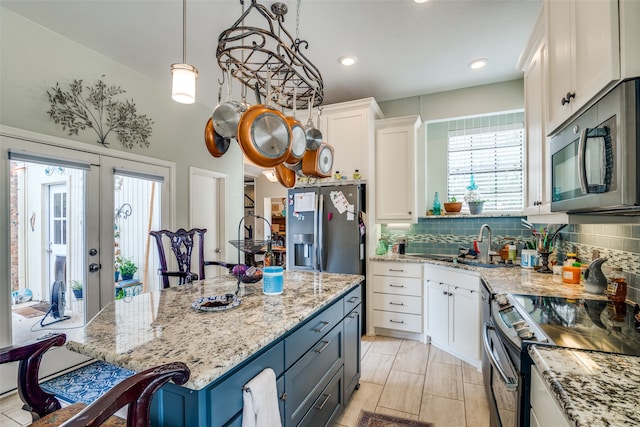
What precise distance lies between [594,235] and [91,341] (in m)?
2.80

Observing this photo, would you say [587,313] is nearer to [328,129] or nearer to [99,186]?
[328,129]

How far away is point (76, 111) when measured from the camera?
8.95 feet

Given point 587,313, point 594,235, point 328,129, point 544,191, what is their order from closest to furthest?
1. point 587,313
2. point 544,191
3. point 594,235
4. point 328,129

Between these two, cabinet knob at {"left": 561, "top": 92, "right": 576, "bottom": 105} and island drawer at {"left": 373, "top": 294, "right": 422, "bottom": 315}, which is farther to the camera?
island drawer at {"left": 373, "top": 294, "right": 422, "bottom": 315}

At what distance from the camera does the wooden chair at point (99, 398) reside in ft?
2.18

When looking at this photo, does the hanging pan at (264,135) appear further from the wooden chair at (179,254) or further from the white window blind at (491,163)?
the white window blind at (491,163)

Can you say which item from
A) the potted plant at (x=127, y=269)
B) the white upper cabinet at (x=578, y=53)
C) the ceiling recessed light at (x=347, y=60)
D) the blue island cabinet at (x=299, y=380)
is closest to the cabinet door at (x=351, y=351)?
the blue island cabinet at (x=299, y=380)

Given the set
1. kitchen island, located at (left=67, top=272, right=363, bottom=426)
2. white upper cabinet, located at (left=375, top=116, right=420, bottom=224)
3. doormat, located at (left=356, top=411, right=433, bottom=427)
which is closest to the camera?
kitchen island, located at (left=67, top=272, right=363, bottom=426)

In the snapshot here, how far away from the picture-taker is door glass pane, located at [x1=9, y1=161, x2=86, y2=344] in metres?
2.40

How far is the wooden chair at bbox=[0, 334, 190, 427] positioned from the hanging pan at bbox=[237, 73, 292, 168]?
0.94m

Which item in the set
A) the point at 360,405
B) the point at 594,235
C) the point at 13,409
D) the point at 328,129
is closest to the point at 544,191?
the point at 594,235

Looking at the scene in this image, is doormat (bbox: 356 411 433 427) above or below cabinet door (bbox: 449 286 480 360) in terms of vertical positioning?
below

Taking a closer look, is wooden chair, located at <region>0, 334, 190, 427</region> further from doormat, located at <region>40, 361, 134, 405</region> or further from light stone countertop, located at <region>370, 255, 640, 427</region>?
light stone countertop, located at <region>370, 255, 640, 427</region>

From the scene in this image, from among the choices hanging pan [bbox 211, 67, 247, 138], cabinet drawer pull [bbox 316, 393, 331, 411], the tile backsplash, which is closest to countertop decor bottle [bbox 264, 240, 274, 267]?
hanging pan [bbox 211, 67, 247, 138]
